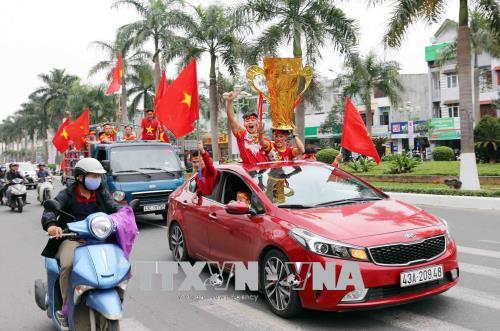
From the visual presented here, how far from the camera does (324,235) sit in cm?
452

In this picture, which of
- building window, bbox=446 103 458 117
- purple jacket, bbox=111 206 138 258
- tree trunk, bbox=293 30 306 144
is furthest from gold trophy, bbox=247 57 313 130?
building window, bbox=446 103 458 117

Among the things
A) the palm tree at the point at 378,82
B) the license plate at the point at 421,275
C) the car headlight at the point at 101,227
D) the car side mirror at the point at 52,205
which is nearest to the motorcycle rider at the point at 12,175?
the car side mirror at the point at 52,205

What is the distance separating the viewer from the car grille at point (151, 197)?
11281mm

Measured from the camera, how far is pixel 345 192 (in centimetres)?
569

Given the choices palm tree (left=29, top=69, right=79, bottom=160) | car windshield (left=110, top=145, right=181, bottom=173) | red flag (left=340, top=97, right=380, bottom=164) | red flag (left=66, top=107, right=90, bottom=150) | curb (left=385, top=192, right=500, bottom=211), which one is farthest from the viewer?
palm tree (left=29, top=69, right=79, bottom=160)

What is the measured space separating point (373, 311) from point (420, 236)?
879 mm

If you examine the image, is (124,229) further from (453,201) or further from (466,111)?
(466,111)

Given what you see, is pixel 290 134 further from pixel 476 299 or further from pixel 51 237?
pixel 51 237

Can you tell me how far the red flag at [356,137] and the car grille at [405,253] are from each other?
3.53 meters

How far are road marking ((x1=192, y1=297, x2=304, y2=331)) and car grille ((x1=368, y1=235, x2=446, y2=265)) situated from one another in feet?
3.04

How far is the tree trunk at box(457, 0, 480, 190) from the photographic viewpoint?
15297 millimetres

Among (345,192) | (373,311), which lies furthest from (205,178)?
(373,311)

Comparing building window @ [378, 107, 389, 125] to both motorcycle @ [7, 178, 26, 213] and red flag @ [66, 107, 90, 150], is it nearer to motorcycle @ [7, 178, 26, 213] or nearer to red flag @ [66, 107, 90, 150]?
red flag @ [66, 107, 90, 150]

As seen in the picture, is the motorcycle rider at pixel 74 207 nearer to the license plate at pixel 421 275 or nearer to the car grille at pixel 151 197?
the license plate at pixel 421 275
